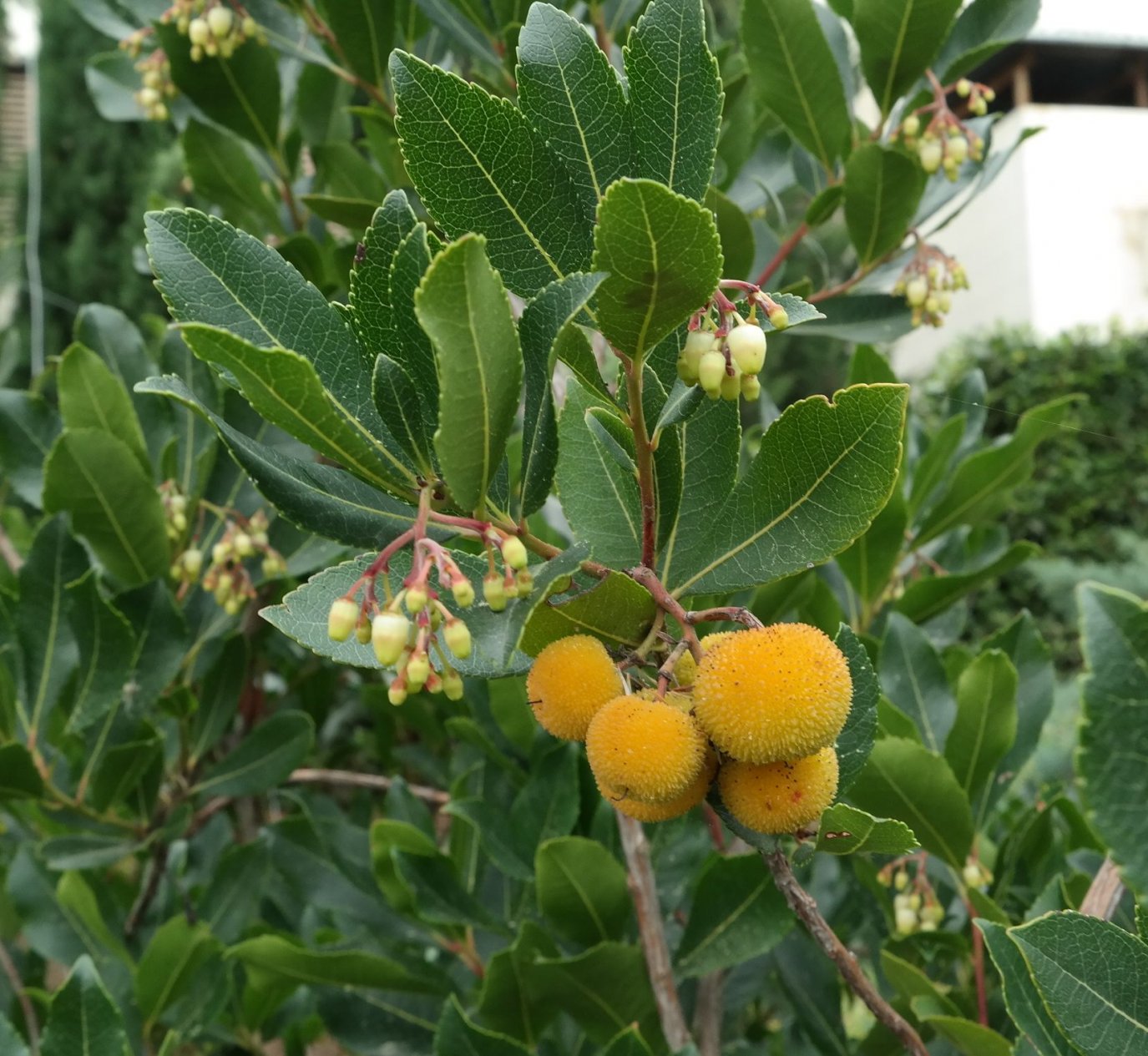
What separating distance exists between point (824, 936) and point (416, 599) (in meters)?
0.36

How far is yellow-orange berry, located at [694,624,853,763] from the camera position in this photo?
62cm

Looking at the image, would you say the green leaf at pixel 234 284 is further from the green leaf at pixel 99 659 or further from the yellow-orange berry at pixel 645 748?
the green leaf at pixel 99 659

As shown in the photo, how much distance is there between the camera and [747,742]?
63cm

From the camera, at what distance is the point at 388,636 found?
0.60 meters

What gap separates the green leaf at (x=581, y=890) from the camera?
115cm

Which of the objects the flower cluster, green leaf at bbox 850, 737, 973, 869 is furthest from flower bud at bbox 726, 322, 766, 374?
green leaf at bbox 850, 737, 973, 869

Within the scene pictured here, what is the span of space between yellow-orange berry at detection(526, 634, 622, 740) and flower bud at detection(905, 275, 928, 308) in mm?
882

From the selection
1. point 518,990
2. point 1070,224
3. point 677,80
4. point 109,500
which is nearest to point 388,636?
point 677,80

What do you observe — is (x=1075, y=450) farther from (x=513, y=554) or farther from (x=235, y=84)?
(x=513, y=554)

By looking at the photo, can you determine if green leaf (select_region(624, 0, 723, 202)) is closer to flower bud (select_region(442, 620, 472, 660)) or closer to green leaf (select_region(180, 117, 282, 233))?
flower bud (select_region(442, 620, 472, 660))

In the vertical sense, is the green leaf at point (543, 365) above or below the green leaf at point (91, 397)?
above

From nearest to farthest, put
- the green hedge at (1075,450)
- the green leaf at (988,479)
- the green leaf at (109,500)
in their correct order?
the green leaf at (109,500), the green leaf at (988,479), the green hedge at (1075,450)

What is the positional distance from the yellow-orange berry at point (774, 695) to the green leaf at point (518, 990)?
24.2 inches

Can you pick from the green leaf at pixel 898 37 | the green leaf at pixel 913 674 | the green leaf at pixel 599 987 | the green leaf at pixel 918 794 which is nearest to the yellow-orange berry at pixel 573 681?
the green leaf at pixel 918 794
